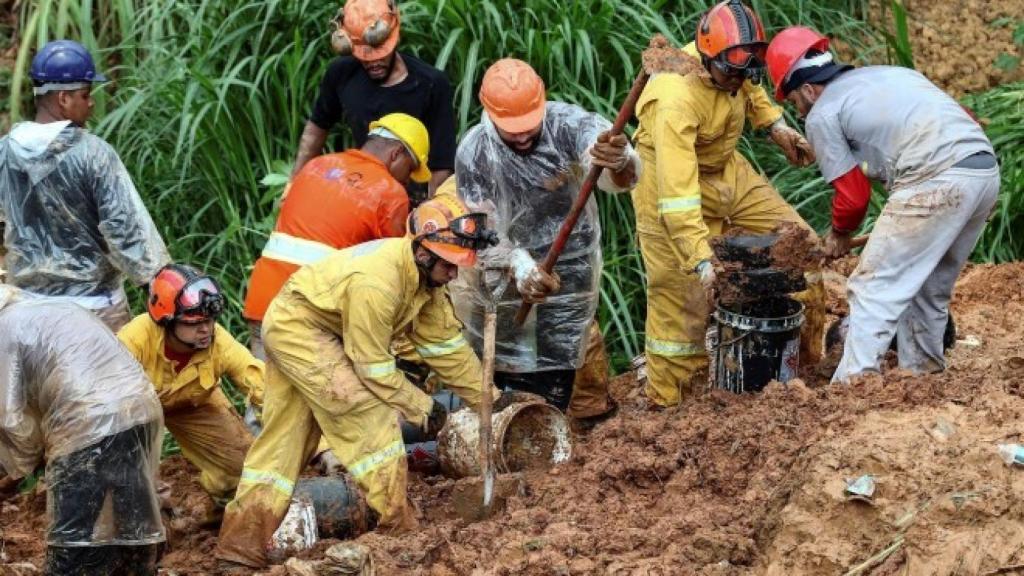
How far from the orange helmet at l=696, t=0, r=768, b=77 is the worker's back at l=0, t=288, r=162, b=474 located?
283 cm

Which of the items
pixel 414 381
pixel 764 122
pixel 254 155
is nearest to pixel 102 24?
pixel 254 155

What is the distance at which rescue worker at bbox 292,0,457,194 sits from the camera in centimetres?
736

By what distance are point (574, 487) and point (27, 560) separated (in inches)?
93.1

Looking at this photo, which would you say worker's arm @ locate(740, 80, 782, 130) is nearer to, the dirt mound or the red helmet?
the red helmet

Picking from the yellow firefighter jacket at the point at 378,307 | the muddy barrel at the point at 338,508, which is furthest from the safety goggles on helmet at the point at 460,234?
the muddy barrel at the point at 338,508

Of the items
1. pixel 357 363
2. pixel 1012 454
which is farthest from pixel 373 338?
pixel 1012 454

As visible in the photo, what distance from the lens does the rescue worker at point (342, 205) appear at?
6.80m

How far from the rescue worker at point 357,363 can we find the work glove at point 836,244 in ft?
5.31

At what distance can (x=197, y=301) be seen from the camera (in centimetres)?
612

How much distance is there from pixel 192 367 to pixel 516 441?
4.82 ft

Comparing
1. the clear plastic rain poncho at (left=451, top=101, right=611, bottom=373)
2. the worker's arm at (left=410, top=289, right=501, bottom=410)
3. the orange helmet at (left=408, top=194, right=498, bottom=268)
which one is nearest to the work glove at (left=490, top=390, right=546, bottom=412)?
the worker's arm at (left=410, top=289, right=501, bottom=410)

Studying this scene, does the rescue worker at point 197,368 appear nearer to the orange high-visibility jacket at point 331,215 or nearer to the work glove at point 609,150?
the orange high-visibility jacket at point 331,215

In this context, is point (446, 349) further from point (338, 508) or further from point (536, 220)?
point (536, 220)

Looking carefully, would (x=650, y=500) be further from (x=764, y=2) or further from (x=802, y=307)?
(x=764, y=2)
